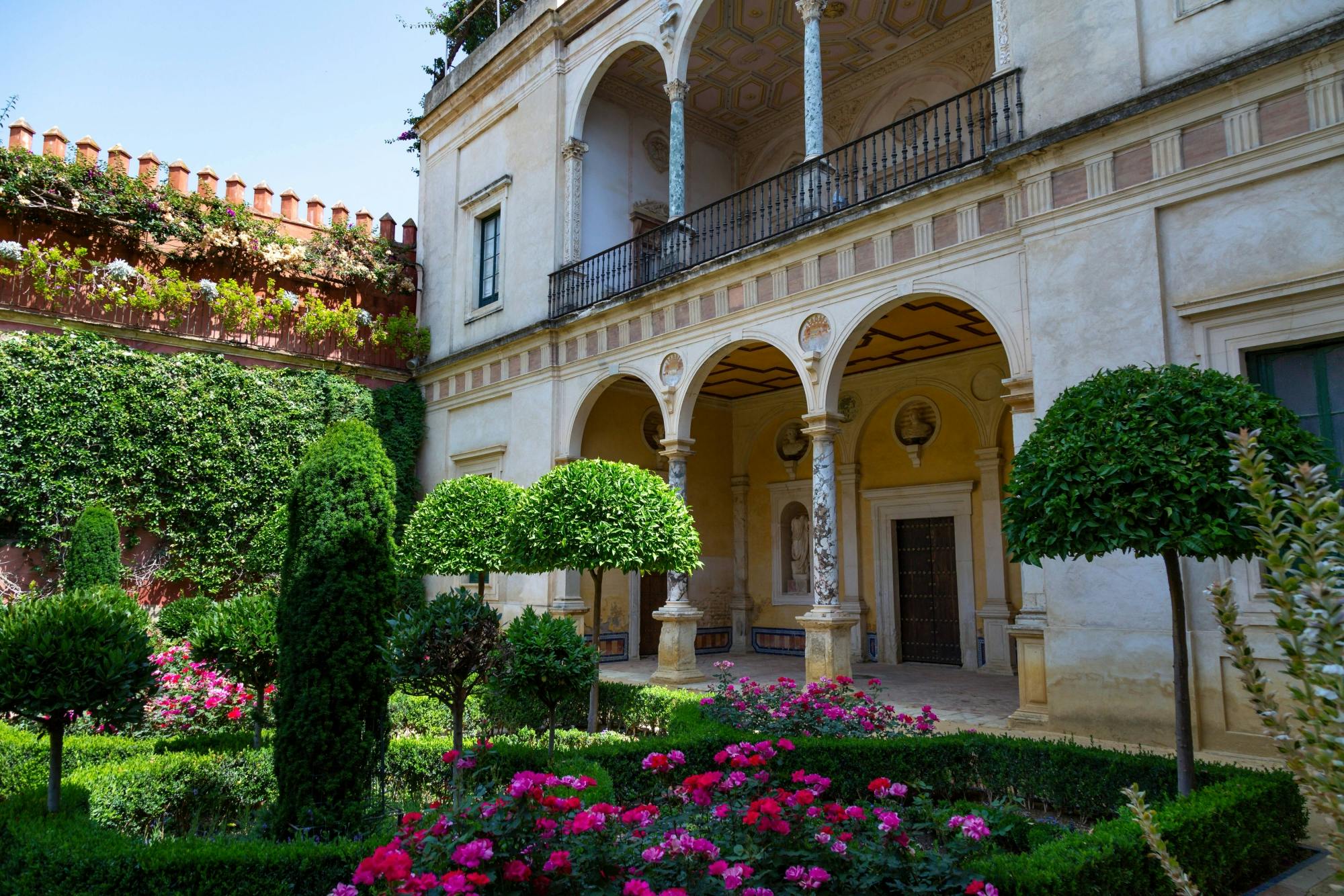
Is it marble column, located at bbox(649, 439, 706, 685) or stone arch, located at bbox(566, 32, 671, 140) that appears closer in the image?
marble column, located at bbox(649, 439, 706, 685)

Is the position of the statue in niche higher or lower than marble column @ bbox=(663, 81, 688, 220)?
lower

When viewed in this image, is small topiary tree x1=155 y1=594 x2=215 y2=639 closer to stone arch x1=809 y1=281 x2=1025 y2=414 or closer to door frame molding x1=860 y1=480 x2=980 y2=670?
stone arch x1=809 y1=281 x2=1025 y2=414

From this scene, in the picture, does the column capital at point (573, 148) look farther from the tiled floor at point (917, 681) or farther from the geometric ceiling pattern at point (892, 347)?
the tiled floor at point (917, 681)

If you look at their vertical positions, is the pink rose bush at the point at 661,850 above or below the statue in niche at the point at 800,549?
below

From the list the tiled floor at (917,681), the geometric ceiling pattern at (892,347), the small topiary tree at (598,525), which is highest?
the geometric ceiling pattern at (892,347)

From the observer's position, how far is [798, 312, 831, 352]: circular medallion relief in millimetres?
9766

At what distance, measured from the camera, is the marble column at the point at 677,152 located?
39.9 ft

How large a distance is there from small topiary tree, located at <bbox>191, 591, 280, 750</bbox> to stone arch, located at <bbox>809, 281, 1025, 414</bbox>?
607cm

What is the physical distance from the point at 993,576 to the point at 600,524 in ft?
22.8

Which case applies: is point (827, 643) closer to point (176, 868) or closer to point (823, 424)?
point (823, 424)

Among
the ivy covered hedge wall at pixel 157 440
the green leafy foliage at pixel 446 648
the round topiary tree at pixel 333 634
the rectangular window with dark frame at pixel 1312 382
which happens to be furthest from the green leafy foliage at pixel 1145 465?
the ivy covered hedge wall at pixel 157 440

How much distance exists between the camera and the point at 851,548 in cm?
1370

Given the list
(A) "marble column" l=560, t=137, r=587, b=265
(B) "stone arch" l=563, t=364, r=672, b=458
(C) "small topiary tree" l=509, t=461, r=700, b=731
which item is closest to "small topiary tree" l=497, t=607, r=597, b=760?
(C) "small topiary tree" l=509, t=461, r=700, b=731

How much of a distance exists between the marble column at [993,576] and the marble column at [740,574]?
4.48 metres
